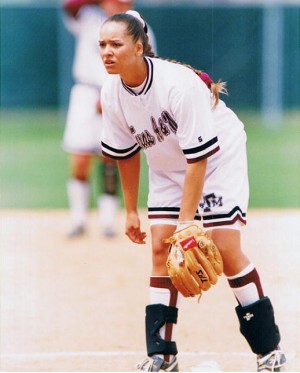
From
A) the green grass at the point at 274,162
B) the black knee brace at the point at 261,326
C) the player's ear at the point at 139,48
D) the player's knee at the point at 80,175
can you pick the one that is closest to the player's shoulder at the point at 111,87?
the player's ear at the point at 139,48

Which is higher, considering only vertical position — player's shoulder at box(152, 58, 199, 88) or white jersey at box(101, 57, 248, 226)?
player's shoulder at box(152, 58, 199, 88)

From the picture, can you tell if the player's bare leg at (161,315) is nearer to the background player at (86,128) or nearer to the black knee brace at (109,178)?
the background player at (86,128)

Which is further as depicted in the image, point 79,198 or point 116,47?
point 79,198

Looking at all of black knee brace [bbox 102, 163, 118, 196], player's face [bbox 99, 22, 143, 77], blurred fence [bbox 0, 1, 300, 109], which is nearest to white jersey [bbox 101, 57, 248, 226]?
player's face [bbox 99, 22, 143, 77]

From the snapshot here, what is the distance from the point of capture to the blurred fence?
18.7 metres

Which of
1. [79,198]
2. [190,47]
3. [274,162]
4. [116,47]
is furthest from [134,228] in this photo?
[190,47]

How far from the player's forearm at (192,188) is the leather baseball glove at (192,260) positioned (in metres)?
0.06

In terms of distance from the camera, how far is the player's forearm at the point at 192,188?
146 inches

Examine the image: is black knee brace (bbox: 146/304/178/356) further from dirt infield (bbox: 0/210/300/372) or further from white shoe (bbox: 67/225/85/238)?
white shoe (bbox: 67/225/85/238)

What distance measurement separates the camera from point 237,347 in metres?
4.66

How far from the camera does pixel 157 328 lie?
3955 millimetres

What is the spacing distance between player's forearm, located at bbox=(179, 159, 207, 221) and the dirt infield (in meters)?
0.70

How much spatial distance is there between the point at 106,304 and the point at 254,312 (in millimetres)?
1784

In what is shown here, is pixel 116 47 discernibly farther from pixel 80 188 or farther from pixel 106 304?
pixel 80 188
